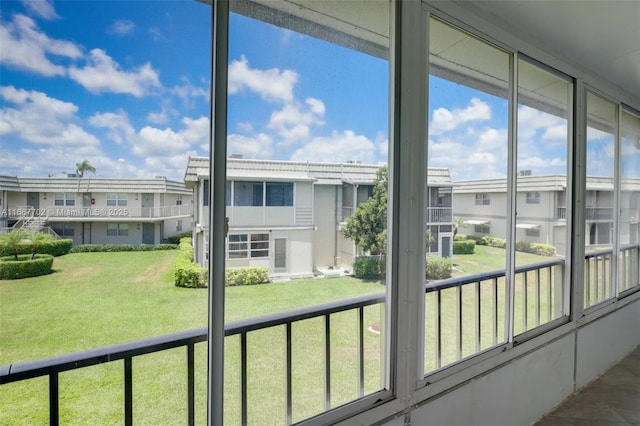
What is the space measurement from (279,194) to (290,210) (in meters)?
0.10

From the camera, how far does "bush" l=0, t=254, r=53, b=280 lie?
0.93 meters

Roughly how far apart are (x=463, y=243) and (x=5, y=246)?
229 cm

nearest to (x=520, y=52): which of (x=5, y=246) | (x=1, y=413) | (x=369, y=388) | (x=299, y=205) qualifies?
(x=299, y=205)

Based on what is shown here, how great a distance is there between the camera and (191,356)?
1.28m

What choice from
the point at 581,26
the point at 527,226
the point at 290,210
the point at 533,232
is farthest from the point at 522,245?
the point at 290,210

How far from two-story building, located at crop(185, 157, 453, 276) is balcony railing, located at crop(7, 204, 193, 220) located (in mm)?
77

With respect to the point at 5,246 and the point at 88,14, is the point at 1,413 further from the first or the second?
the point at 88,14

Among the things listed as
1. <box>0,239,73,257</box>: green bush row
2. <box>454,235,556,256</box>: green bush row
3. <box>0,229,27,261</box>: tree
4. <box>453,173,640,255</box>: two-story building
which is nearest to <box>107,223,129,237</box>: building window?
<box>0,239,73,257</box>: green bush row

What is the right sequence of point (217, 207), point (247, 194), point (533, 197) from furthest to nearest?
point (533, 197) → point (247, 194) → point (217, 207)

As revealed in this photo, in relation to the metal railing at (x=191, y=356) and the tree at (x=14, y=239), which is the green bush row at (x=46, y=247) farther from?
the metal railing at (x=191, y=356)

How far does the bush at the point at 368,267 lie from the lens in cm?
172

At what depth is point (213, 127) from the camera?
3.88 feet

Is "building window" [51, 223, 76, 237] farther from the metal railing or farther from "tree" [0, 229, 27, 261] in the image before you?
the metal railing

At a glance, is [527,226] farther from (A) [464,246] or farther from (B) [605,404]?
(B) [605,404]
